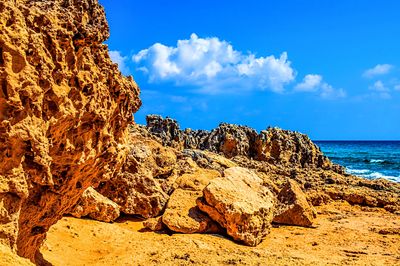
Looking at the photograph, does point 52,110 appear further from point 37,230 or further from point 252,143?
point 252,143

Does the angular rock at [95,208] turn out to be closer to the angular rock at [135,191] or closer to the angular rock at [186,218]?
the angular rock at [135,191]

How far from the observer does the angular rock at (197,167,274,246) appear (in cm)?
973

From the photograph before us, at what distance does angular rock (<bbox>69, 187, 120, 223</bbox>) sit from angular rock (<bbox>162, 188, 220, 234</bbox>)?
1.32 m


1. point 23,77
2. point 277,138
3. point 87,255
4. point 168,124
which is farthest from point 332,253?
point 277,138

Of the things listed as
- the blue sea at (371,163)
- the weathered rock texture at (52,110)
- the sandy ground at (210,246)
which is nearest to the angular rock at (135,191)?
the sandy ground at (210,246)

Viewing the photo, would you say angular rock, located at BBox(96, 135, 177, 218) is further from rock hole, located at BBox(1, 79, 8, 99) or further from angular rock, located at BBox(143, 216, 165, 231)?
rock hole, located at BBox(1, 79, 8, 99)

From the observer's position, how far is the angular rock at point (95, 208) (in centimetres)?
970

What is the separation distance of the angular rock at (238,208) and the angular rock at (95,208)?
216 cm

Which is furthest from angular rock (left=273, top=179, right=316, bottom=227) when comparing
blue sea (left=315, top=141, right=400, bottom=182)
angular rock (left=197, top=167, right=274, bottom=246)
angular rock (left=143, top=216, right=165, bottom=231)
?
blue sea (left=315, top=141, right=400, bottom=182)

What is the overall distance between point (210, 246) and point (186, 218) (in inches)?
49.5

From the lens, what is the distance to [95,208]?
9.91m

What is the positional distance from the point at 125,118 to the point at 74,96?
1.47 metres

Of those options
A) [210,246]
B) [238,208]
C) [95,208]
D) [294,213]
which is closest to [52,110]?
[210,246]

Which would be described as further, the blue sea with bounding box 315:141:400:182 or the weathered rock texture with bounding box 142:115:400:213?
the blue sea with bounding box 315:141:400:182
